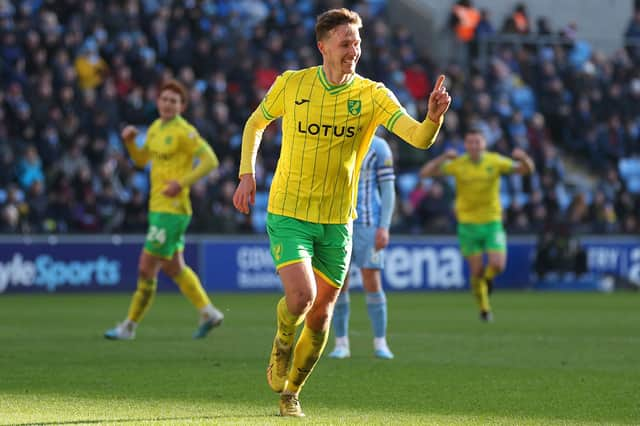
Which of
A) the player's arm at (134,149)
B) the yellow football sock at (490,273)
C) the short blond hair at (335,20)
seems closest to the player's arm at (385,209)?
the player's arm at (134,149)

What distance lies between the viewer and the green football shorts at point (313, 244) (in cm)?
785

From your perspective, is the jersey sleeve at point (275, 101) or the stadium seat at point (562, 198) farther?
the stadium seat at point (562, 198)

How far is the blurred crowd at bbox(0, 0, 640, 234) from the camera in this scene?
23391mm

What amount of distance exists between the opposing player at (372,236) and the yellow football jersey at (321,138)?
4.01 meters

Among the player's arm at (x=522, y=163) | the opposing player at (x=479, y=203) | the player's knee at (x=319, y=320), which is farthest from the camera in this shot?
the opposing player at (x=479, y=203)

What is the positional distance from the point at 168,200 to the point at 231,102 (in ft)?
43.0

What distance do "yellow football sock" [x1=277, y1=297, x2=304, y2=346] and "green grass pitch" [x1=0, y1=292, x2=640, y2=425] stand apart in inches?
18.3

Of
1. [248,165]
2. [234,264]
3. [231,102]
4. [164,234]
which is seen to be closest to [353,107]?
[248,165]

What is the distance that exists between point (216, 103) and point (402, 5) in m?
9.50

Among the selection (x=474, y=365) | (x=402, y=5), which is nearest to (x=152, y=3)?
(x=402, y=5)

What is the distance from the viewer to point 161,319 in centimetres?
1712

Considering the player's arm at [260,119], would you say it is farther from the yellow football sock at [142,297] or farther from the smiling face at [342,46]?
the yellow football sock at [142,297]

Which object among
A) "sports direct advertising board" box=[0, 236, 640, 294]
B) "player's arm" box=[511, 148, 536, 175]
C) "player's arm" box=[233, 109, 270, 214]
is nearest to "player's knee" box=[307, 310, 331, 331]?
"player's arm" box=[233, 109, 270, 214]

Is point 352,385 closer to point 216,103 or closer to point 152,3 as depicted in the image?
point 216,103
